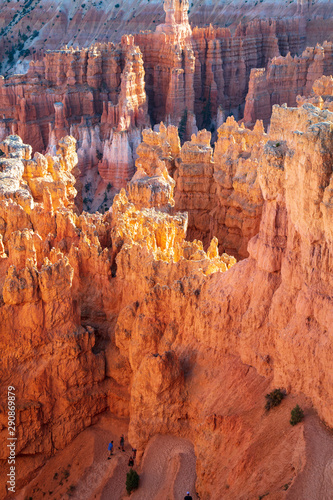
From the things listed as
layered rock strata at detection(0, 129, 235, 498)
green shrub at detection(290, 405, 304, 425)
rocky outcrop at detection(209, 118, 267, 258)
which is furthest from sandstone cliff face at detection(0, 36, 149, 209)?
green shrub at detection(290, 405, 304, 425)

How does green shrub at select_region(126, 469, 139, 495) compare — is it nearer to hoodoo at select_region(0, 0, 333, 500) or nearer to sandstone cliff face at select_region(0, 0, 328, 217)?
hoodoo at select_region(0, 0, 333, 500)

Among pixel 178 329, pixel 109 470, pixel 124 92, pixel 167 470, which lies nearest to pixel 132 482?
pixel 167 470

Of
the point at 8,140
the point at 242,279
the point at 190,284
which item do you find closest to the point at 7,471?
the point at 190,284

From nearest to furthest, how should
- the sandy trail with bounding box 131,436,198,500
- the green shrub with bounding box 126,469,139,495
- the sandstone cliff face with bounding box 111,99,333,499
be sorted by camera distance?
the sandstone cliff face with bounding box 111,99,333,499 → the sandy trail with bounding box 131,436,198,500 → the green shrub with bounding box 126,469,139,495

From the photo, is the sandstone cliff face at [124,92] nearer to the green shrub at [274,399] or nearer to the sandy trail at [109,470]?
the sandy trail at [109,470]

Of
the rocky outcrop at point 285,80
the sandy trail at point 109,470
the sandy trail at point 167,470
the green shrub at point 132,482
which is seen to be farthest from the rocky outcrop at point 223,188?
the rocky outcrop at point 285,80

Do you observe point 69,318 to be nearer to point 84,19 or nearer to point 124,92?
point 124,92
